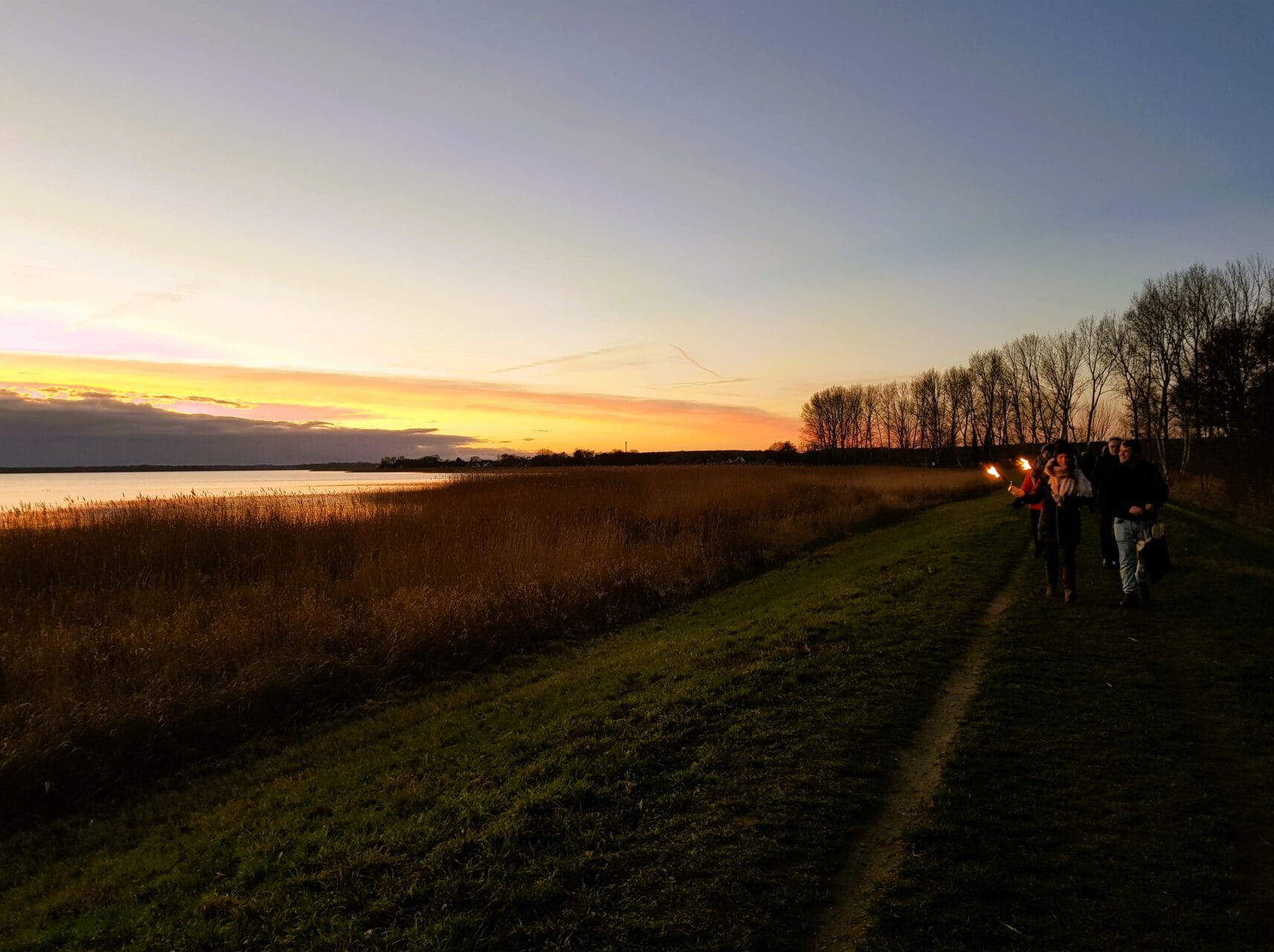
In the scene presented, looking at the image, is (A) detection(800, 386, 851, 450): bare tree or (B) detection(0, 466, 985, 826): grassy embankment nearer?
(B) detection(0, 466, 985, 826): grassy embankment

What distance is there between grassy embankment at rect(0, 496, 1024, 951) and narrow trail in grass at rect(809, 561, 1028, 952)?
0.10 metres

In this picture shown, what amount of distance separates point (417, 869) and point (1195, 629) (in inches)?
334

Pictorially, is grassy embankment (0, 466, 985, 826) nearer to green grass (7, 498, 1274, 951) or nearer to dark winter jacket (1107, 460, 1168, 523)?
green grass (7, 498, 1274, 951)

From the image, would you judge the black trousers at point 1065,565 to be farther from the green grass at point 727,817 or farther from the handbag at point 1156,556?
the green grass at point 727,817

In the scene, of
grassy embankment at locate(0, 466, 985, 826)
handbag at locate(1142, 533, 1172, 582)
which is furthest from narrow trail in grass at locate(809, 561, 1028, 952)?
grassy embankment at locate(0, 466, 985, 826)

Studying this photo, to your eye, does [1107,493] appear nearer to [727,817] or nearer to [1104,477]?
[1104,477]

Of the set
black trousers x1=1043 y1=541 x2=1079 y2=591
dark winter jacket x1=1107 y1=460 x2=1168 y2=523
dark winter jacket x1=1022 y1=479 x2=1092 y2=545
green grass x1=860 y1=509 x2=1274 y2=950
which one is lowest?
green grass x1=860 y1=509 x2=1274 y2=950

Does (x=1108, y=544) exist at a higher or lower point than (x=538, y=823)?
higher

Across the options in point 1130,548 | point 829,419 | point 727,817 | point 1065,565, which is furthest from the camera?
point 829,419

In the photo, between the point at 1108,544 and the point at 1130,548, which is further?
the point at 1108,544

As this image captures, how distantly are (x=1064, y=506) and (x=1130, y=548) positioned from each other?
99cm

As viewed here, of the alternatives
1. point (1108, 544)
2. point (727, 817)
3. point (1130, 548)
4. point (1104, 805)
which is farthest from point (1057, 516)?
point (727, 817)

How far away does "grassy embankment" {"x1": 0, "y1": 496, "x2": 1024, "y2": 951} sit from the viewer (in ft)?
11.5

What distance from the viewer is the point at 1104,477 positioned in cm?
952
